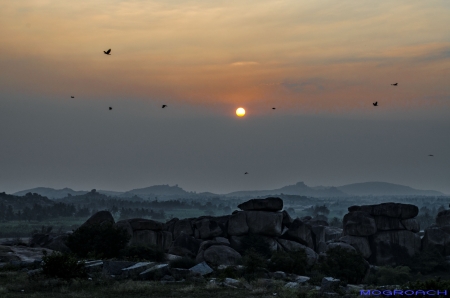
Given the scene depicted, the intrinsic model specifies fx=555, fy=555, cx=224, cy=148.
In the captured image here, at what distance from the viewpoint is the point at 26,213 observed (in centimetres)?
18212

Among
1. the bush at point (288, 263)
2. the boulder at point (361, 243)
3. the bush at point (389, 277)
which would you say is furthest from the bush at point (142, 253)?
the boulder at point (361, 243)

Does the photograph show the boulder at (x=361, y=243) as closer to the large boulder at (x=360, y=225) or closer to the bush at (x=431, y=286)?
the large boulder at (x=360, y=225)

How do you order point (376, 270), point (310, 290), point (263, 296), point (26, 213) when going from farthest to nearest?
point (26, 213) < point (376, 270) < point (310, 290) < point (263, 296)

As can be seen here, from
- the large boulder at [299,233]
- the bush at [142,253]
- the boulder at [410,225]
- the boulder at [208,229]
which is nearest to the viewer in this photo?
the bush at [142,253]

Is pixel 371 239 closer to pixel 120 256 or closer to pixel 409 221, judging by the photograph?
pixel 409 221

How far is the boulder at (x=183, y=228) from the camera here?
2591 inches

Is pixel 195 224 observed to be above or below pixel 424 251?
above

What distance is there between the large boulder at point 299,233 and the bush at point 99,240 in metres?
24.8

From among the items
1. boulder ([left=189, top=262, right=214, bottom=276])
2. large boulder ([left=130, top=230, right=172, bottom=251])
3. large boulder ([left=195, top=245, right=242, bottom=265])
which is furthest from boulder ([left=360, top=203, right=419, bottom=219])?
boulder ([left=189, top=262, right=214, bottom=276])

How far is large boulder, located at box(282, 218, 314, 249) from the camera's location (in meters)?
64.9

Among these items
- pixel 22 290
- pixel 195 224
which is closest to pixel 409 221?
pixel 195 224

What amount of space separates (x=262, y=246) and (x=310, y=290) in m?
35.5

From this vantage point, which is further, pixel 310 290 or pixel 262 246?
pixel 262 246

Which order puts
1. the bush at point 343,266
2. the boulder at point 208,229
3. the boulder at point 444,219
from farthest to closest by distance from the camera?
the boulder at point 444,219
the boulder at point 208,229
the bush at point 343,266
